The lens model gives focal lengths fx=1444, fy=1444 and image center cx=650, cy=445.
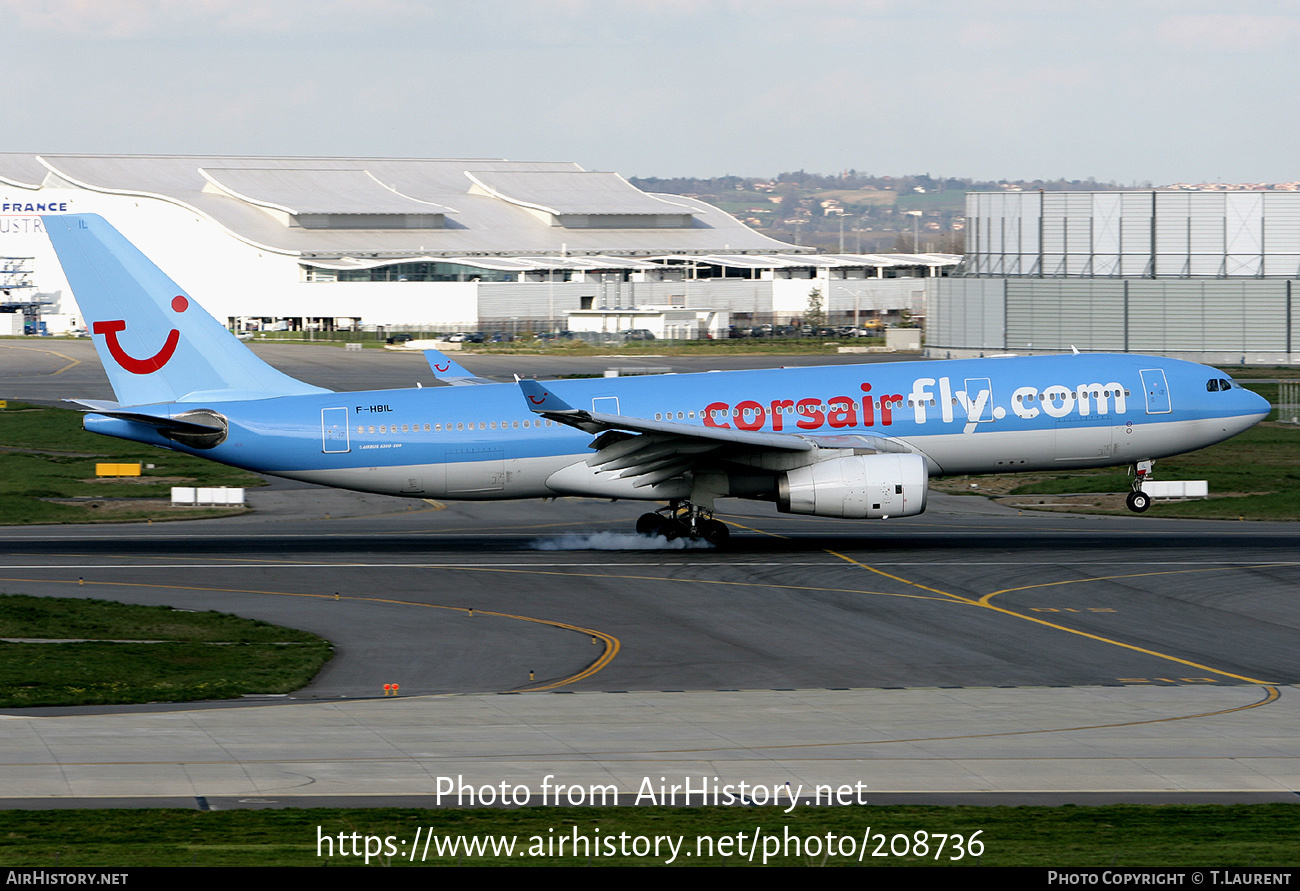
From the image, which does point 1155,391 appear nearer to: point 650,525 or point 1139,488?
point 1139,488

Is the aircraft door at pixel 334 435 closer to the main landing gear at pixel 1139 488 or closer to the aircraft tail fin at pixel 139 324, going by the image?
the aircraft tail fin at pixel 139 324

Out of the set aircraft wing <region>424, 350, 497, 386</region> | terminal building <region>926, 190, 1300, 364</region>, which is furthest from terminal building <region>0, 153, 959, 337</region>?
aircraft wing <region>424, 350, 497, 386</region>

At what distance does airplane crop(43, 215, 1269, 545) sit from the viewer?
1625 inches

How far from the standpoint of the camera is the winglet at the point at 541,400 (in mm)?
37375

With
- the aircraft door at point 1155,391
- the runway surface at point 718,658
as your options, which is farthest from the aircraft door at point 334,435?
the aircraft door at point 1155,391

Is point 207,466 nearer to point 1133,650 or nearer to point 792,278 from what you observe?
point 1133,650

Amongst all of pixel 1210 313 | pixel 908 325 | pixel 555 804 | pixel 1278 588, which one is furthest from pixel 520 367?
pixel 555 804

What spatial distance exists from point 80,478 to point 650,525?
27504mm

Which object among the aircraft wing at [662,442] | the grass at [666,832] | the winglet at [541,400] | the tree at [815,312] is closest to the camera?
the grass at [666,832]

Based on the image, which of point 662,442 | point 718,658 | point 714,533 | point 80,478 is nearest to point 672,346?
point 80,478

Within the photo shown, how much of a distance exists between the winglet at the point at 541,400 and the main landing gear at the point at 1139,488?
60.7ft

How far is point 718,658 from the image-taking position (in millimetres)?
28141

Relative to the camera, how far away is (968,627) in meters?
31.1
